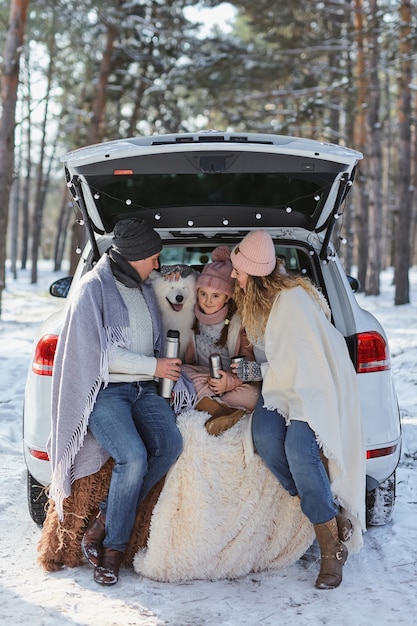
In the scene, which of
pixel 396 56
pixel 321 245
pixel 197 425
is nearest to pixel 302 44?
pixel 396 56

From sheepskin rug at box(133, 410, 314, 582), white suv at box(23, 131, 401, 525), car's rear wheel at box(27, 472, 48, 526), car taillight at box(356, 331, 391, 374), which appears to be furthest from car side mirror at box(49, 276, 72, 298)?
car taillight at box(356, 331, 391, 374)

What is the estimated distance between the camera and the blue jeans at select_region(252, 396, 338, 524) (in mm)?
3439

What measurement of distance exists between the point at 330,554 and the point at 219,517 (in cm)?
54

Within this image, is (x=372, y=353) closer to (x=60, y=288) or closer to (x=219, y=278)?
(x=219, y=278)

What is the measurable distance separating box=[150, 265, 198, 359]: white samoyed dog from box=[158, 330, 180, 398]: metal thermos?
29cm

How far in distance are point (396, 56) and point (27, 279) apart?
19.6 meters

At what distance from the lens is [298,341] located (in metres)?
3.54

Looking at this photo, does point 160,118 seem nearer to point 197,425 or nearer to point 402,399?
point 402,399

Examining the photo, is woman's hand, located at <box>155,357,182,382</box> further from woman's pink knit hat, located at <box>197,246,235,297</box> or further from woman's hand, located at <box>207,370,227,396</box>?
woman's pink knit hat, located at <box>197,246,235,297</box>

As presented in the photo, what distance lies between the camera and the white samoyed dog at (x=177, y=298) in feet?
13.2

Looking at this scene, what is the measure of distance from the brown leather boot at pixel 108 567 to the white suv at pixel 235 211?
0.53 m

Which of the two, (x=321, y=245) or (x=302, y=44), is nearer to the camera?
(x=321, y=245)

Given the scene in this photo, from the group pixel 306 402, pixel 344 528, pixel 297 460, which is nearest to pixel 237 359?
pixel 306 402

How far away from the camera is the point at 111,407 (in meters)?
3.61
